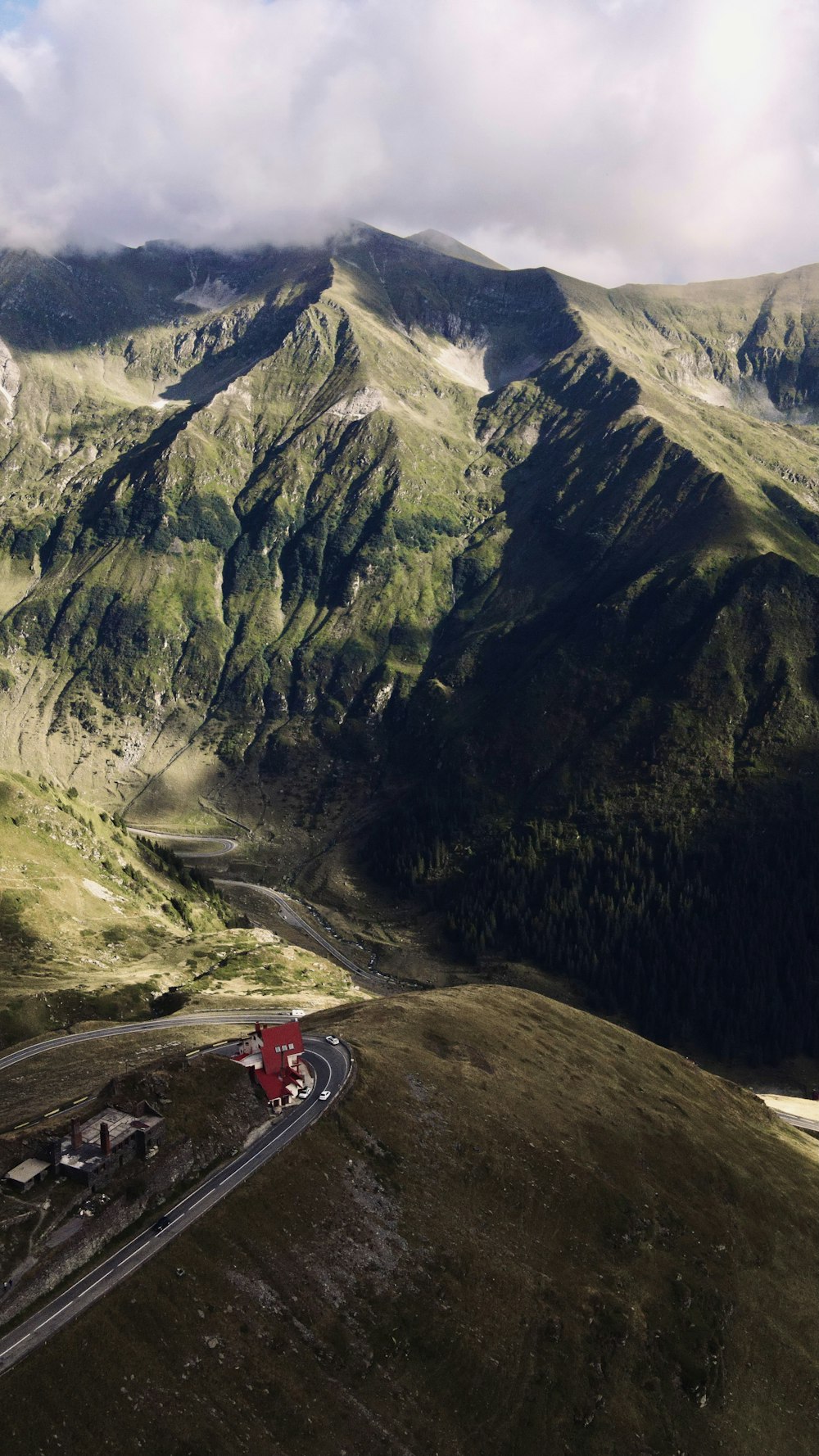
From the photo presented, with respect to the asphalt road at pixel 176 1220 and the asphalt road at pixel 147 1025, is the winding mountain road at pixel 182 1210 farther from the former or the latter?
the asphalt road at pixel 147 1025

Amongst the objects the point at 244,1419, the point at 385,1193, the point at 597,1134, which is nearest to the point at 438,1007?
the point at 597,1134

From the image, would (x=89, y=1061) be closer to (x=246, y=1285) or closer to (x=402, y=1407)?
(x=246, y=1285)

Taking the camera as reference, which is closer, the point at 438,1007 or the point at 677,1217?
the point at 677,1217

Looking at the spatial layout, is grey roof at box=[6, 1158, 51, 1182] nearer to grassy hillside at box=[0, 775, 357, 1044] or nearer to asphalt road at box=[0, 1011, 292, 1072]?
asphalt road at box=[0, 1011, 292, 1072]

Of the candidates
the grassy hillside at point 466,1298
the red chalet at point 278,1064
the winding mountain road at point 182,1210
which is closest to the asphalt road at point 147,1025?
the winding mountain road at point 182,1210

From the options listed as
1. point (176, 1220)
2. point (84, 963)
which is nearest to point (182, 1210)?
point (176, 1220)

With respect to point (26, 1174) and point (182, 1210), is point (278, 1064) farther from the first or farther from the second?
point (26, 1174)
